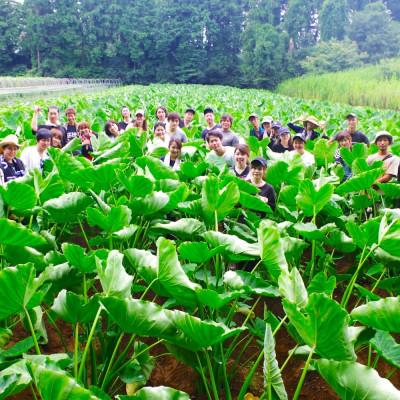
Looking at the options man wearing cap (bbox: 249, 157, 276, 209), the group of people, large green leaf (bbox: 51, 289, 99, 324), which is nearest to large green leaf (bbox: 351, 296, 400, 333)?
large green leaf (bbox: 51, 289, 99, 324)

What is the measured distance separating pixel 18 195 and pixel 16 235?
37 cm

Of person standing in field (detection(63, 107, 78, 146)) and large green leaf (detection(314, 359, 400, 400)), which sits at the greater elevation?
person standing in field (detection(63, 107, 78, 146))

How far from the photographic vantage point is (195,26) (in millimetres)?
46031

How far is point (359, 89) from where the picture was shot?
20.8 metres

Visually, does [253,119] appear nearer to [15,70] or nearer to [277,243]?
[277,243]

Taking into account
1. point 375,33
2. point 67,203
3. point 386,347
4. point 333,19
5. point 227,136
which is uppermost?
point 333,19

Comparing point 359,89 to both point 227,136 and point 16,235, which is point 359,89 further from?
point 16,235

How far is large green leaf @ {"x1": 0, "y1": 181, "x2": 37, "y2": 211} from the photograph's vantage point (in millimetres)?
1939

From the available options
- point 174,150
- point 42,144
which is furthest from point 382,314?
point 42,144

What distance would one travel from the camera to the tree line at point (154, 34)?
45156mm

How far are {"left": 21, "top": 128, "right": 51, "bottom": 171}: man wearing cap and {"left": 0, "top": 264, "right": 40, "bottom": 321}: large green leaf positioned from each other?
8.41 feet

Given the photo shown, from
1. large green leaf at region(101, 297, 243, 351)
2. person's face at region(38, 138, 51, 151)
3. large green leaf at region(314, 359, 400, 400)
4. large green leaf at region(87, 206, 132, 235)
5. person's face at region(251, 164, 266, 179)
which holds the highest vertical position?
person's face at region(38, 138, 51, 151)

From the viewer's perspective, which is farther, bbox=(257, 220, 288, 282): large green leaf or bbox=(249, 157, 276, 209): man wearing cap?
bbox=(249, 157, 276, 209): man wearing cap

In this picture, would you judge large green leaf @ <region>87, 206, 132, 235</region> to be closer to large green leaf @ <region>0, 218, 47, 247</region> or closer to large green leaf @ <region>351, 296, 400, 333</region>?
large green leaf @ <region>0, 218, 47, 247</region>
